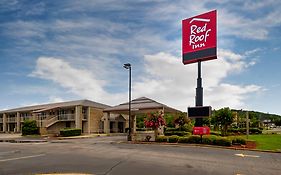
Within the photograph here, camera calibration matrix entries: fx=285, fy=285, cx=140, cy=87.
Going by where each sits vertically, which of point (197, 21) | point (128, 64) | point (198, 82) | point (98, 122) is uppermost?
point (197, 21)

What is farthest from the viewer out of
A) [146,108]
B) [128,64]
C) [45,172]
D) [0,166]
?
[146,108]

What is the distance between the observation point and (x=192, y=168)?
1285 centimetres

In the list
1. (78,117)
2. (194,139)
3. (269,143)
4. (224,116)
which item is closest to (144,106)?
(224,116)

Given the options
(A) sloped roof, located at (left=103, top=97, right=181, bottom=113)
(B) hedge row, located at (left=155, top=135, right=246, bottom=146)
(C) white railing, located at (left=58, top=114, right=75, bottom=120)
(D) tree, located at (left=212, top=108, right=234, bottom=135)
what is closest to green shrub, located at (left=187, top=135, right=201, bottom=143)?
(B) hedge row, located at (left=155, top=135, right=246, bottom=146)

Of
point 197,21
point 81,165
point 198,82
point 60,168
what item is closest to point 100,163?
point 81,165

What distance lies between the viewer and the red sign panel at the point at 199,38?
29.4 metres

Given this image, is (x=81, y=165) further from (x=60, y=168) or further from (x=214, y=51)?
(x=214, y=51)

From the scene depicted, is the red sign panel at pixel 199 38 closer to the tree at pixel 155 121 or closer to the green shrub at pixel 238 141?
the tree at pixel 155 121

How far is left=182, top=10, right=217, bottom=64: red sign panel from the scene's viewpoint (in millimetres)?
29391

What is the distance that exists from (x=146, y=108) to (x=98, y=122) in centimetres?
1600

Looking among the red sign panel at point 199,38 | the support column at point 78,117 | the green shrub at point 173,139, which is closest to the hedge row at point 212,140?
the green shrub at point 173,139

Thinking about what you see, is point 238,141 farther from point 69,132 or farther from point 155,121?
point 69,132

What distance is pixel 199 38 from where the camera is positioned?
99.9 feet

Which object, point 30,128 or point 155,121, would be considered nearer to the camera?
point 155,121
